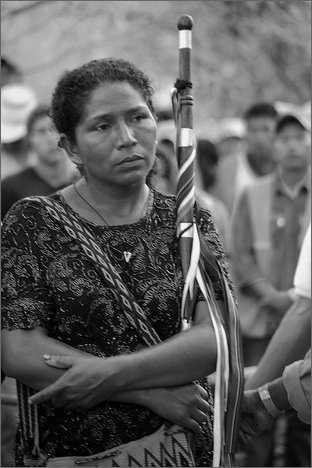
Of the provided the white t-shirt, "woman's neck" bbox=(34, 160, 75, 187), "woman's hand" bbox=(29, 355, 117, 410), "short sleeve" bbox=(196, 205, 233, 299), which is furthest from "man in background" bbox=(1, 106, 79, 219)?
"woman's hand" bbox=(29, 355, 117, 410)

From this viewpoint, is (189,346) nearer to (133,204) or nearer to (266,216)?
(133,204)

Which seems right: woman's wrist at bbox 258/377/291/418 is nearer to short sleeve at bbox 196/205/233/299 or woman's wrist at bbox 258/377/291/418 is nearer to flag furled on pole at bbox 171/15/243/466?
flag furled on pole at bbox 171/15/243/466

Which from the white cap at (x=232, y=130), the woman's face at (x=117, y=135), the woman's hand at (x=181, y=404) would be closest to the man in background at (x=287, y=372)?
the woman's hand at (x=181, y=404)

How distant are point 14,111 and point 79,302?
465 cm

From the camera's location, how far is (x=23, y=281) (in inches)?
142

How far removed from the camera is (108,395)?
3543 mm

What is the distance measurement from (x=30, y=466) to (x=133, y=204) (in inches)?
38.8

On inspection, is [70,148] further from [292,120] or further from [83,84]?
[292,120]

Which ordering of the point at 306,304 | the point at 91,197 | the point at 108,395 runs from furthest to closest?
the point at 306,304 → the point at 91,197 → the point at 108,395

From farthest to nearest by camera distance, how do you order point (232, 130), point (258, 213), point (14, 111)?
point (232, 130) < point (14, 111) < point (258, 213)

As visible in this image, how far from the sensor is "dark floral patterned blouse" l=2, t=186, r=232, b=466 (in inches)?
141

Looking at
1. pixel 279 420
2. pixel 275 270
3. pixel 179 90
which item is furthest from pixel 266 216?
pixel 179 90

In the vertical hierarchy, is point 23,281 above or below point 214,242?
below

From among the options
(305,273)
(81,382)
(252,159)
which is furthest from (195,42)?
(81,382)
